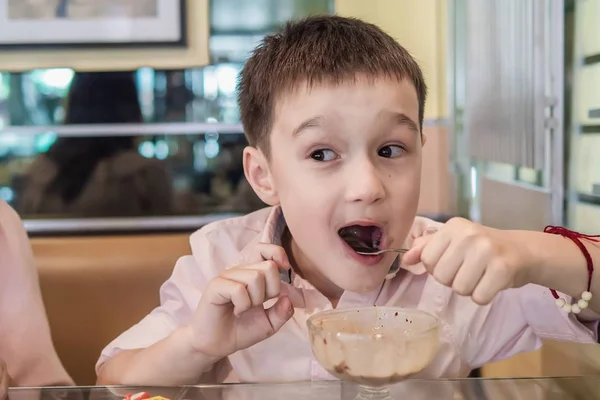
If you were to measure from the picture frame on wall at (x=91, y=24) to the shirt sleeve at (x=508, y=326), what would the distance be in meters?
2.28

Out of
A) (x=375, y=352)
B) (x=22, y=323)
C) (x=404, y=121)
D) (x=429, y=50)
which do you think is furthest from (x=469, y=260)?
(x=429, y=50)

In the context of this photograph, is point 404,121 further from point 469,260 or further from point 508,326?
point 508,326

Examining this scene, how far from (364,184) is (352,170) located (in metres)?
0.03

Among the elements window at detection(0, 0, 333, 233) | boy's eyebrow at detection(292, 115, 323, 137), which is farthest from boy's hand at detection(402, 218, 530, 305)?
window at detection(0, 0, 333, 233)

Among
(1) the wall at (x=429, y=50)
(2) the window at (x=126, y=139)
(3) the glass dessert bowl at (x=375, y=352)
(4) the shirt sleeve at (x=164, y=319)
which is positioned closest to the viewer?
(3) the glass dessert bowl at (x=375, y=352)

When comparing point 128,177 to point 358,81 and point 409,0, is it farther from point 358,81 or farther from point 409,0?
point 358,81

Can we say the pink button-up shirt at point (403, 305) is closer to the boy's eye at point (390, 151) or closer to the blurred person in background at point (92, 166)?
the boy's eye at point (390, 151)

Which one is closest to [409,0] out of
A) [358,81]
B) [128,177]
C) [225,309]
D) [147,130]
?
A: [147,130]

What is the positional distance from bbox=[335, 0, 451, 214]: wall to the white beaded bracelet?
1.93 metres

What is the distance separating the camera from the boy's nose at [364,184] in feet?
2.75

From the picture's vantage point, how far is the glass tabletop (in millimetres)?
806

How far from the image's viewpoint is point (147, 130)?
10.00ft

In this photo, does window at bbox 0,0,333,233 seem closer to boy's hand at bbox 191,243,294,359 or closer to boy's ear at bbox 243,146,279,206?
boy's ear at bbox 243,146,279,206

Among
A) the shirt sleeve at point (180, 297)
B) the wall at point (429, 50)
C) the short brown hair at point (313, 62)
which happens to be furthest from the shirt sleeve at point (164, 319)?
the wall at point (429, 50)
